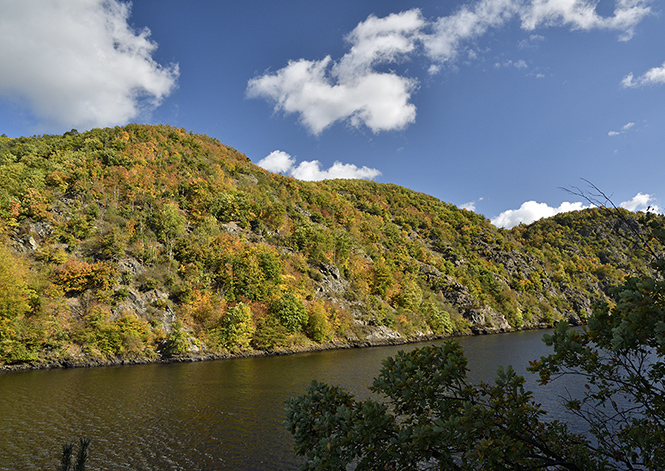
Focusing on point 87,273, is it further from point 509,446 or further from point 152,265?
point 509,446

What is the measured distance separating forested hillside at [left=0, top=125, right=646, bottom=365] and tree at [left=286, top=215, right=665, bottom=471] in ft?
5.57

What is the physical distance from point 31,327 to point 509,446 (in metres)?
51.1

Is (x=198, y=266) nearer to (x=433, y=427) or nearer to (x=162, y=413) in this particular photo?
(x=162, y=413)

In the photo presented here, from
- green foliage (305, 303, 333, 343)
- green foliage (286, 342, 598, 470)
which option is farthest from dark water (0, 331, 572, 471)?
green foliage (305, 303, 333, 343)

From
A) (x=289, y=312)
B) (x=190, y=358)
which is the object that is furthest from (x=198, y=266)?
(x=289, y=312)

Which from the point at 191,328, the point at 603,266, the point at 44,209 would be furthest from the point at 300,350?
the point at 603,266

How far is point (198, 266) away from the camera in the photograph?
59188 mm

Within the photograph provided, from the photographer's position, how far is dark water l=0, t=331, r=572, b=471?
678 inches

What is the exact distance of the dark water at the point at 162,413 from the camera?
56.5 ft

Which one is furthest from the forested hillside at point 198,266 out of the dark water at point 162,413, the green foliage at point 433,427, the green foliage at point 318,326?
the dark water at point 162,413

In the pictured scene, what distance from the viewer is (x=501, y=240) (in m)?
137

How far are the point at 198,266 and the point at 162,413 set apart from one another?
38016mm

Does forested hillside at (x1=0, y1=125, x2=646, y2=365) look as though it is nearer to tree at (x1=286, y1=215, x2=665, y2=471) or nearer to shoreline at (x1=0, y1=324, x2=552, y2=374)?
shoreline at (x1=0, y1=324, x2=552, y2=374)

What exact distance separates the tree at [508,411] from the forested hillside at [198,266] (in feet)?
Answer: 5.57
